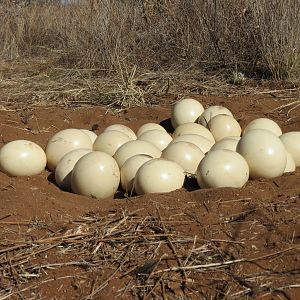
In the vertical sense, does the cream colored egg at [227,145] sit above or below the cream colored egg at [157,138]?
above

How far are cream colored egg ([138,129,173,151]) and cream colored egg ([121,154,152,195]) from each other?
47cm

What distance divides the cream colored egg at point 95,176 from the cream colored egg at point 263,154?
3.07ft

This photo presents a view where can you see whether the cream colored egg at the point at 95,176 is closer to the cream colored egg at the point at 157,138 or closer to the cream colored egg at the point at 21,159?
the cream colored egg at the point at 21,159

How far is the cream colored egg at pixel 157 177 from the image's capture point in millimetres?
3654

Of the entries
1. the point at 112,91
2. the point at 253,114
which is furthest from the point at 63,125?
the point at 253,114

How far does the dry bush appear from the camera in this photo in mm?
6883

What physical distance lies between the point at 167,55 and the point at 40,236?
5867 millimetres

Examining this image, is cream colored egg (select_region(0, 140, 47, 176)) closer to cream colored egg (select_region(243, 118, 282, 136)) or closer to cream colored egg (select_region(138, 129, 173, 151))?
cream colored egg (select_region(138, 129, 173, 151))

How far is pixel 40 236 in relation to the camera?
9.84ft

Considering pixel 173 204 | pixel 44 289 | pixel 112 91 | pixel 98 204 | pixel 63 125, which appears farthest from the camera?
pixel 112 91

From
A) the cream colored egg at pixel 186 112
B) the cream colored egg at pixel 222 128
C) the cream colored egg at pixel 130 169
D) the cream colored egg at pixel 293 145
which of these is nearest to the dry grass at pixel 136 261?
the cream colored egg at pixel 130 169

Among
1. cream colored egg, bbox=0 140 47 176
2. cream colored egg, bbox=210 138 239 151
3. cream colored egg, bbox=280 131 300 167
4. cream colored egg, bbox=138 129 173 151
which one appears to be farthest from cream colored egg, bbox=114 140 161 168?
cream colored egg, bbox=280 131 300 167

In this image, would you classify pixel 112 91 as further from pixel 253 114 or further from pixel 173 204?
pixel 173 204

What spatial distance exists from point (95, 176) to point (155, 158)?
0.44m
